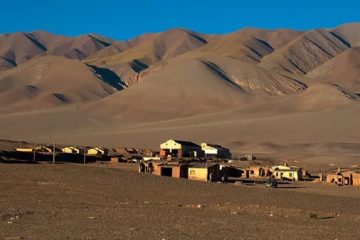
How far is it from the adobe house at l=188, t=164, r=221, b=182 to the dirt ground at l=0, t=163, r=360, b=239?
512 centimetres

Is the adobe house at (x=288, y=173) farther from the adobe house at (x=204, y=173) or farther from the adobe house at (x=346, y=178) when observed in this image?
the adobe house at (x=204, y=173)

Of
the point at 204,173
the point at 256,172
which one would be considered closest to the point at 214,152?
the point at 256,172

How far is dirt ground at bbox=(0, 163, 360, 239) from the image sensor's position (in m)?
18.8

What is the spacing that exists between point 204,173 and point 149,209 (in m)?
19.1

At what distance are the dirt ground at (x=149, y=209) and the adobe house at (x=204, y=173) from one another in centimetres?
512

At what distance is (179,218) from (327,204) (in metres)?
10.9

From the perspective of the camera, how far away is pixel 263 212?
25.3 meters

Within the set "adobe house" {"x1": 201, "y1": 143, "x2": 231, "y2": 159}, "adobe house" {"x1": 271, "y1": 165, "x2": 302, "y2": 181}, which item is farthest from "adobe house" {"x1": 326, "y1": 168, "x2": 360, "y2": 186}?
"adobe house" {"x1": 201, "y1": 143, "x2": 231, "y2": 159}

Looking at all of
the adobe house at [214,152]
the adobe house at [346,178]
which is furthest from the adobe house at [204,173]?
the adobe house at [214,152]

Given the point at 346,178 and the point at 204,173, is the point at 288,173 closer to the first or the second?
the point at 346,178

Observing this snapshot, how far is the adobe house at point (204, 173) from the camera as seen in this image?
1702 inches

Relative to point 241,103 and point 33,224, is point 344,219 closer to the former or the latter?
point 33,224

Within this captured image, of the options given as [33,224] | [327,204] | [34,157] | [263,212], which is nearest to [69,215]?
[33,224]

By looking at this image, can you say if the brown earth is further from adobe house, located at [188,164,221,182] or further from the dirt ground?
the dirt ground
